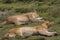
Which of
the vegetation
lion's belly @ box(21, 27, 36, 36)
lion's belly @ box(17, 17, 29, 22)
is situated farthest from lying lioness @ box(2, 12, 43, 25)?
lion's belly @ box(21, 27, 36, 36)

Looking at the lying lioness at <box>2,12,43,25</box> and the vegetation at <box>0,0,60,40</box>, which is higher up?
the lying lioness at <box>2,12,43,25</box>

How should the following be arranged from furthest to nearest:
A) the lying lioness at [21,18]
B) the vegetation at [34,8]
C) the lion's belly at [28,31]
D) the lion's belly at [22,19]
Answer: the lion's belly at [22,19] → the lying lioness at [21,18] → the vegetation at [34,8] → the lion's belly at [28,31]

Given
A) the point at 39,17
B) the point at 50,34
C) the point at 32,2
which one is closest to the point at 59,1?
the point at 32,2

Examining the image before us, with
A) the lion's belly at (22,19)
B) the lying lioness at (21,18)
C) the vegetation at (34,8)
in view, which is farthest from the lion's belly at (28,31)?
the lion's belly at (22,19)

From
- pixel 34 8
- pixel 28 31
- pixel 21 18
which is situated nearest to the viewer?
pixel 28 31

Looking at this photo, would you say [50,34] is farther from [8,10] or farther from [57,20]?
[8,10]

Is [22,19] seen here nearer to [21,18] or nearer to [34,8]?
[21,18]

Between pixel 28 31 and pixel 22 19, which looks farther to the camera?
pixel 22 19

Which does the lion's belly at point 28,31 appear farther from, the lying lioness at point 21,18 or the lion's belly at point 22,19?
the lion's belly at point 22,19

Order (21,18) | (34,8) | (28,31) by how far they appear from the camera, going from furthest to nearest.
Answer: (34,8)
(21,18)
(28,31)

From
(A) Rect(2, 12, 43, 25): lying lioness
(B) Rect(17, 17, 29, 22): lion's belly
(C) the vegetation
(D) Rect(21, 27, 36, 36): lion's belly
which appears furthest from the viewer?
(B) Rect(17, 17, 29, 22): lion's belly

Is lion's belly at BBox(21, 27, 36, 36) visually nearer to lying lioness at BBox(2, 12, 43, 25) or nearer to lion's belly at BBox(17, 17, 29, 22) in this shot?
lying lioness at BBox(2, 12, 43, 25)

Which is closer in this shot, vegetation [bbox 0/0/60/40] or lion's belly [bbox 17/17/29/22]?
vegetation [bbox 0/0/60/40]

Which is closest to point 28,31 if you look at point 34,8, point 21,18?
point 21,18
